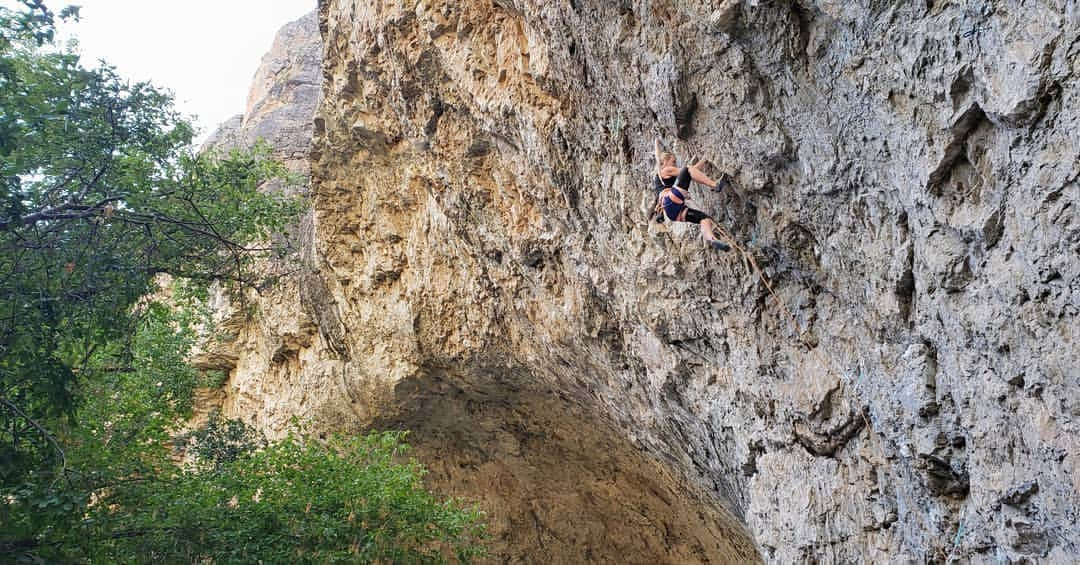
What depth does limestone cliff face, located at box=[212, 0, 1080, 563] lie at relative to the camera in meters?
3.94

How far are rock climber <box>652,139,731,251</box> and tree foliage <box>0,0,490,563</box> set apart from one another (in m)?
5.40

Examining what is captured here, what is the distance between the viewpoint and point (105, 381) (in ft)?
38.3

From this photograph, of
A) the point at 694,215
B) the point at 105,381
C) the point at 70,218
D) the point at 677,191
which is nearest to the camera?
the point at 677,191

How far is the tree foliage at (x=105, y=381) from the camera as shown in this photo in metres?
7.75

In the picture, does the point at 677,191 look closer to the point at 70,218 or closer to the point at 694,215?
the point at 694,215

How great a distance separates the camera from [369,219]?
12.7m

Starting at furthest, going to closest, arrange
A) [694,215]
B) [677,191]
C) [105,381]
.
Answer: [105,381] < [694,215] < [677,191]

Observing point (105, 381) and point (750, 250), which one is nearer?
point (750, 250)

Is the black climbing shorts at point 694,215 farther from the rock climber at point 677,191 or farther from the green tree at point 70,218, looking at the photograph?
the green tree at point 70,218

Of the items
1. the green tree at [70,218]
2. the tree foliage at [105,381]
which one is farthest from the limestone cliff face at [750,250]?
the green tree at [70,218]

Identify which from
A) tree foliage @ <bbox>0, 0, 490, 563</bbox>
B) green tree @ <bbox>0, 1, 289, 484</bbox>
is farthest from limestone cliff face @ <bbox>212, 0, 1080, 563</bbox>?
green tree @ <bbox>0, 1, 289, 484</bbox>

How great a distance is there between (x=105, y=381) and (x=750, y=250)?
1021 centimetres

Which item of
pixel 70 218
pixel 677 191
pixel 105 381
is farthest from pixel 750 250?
pixel 105 381

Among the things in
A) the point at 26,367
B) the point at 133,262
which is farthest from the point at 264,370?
the point at 26,367
